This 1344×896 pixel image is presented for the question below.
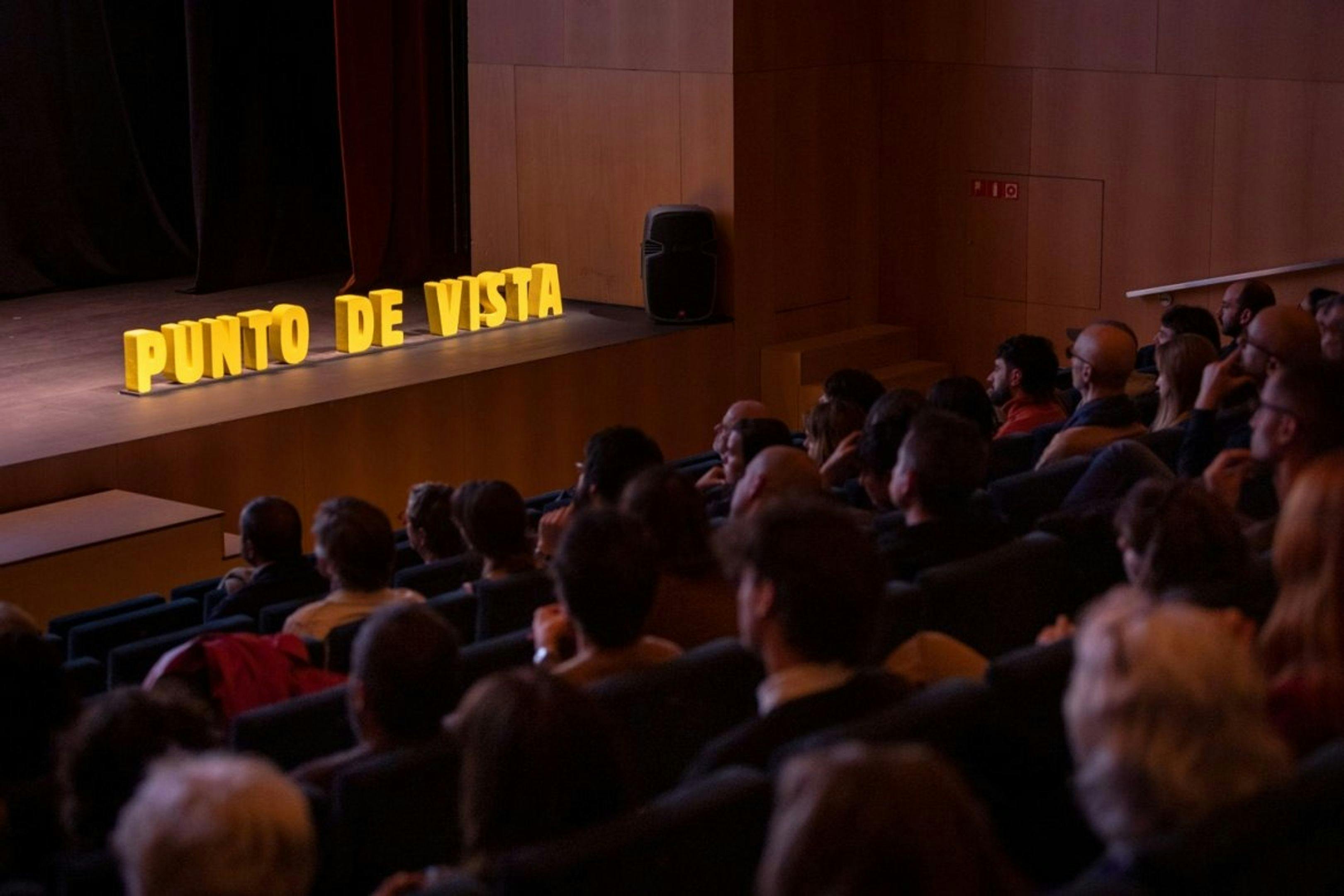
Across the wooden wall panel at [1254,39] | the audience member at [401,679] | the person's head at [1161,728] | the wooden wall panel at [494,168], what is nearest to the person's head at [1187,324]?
the wooden wall panel at [1254,39]

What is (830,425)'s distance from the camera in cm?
495

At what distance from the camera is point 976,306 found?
32.1 feet

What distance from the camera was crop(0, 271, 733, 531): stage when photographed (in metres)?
7.16

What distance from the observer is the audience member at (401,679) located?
2.45m

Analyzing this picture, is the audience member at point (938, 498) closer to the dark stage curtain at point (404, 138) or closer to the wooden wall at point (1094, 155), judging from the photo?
the wooden wall at point (1094, 155)

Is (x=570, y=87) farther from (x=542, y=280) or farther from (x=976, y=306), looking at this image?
(x=976, y=306)

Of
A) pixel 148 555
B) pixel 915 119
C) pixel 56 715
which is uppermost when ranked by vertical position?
pixel 915 119

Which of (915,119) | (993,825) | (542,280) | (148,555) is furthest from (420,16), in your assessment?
(993,825)

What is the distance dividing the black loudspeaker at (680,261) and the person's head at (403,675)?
22.1ft

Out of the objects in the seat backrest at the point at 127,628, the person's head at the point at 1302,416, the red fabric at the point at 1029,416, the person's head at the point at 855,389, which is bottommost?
the seat backrest at the point at 127,628

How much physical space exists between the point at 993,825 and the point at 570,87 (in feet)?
26.2

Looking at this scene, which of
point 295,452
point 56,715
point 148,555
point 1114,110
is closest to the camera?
point 56,715

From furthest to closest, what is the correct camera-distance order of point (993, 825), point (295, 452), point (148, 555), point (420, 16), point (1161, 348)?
point (420, 16), point (295, 452), point (148, 555), point (1161, 348), point (993, 825)

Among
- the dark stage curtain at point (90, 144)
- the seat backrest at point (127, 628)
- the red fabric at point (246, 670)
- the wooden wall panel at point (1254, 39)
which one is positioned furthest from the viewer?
the dark stage curtain at point (90, 144)
